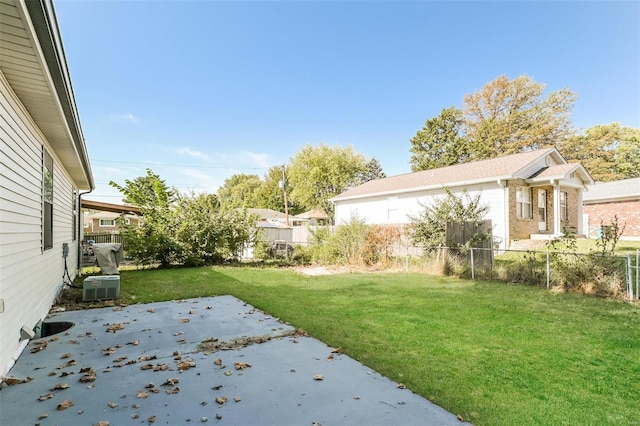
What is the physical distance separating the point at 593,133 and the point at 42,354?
1492 inches

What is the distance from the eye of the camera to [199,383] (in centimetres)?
290

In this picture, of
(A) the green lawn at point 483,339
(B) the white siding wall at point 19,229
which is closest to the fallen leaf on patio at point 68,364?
(B) the white siding wall at point 19,229

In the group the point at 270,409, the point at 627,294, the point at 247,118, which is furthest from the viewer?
the point at 247,118

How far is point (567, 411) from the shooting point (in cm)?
253

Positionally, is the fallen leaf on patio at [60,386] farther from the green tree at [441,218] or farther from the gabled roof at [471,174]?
the gabled roof at [471,174]

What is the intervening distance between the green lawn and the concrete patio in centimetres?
43

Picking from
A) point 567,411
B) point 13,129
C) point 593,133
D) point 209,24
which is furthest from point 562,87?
point 13,129

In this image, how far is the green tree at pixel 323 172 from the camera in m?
35.3

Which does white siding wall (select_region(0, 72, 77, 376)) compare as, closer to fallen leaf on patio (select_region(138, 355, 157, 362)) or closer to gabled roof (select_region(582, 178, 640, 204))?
fallen leaf on patio (select_region(138, 355, 157, 362))

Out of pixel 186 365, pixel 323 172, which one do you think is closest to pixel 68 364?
pixel 186 365

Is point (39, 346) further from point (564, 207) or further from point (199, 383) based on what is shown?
point (564, 207)

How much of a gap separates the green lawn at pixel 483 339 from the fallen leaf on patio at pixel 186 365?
1591 mm

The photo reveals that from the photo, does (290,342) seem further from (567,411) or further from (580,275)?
(580,275)

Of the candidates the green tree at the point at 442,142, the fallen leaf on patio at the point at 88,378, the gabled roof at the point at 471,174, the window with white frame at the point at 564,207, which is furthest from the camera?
the green tree at the point at 442,142
